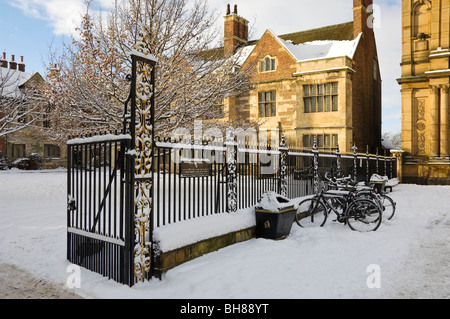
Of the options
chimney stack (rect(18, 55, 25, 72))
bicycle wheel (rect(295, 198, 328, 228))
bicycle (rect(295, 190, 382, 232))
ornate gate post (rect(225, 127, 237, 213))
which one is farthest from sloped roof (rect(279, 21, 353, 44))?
chimney stack (rect(18, 55, 25, 72))

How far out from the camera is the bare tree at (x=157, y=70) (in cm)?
1116

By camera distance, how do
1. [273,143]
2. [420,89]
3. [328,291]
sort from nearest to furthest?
1. [328,291]
2. [420,89]
3. [273,143]

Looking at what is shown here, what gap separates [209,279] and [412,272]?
10.3ft

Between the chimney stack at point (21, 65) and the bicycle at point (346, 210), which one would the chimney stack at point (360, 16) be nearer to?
the bicycle at point (346, 210)

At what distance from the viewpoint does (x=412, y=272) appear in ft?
17.2

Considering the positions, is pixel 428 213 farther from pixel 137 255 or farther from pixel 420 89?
pixel 420 89

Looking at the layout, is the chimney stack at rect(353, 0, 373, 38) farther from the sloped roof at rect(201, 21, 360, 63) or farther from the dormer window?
the dormer window

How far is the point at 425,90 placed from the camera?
20.8 m

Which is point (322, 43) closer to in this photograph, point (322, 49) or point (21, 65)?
point (322, 49)

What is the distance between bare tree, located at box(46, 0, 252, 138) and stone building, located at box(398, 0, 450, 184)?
13416 mm

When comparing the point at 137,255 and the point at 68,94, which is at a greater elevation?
the point at 68,94

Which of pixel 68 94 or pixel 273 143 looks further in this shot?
pixel 273 143

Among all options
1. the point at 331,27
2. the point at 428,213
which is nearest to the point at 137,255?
the point at 428,213

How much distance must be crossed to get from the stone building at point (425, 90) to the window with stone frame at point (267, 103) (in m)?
8.04
